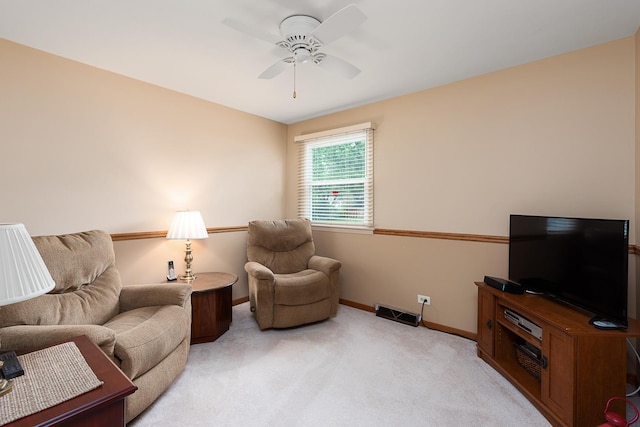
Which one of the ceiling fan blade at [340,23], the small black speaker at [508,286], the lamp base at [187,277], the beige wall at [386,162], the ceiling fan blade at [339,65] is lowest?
the lamp base at [187,277]

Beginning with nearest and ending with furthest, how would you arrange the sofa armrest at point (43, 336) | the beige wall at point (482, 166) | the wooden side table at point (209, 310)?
the sofa armrest at point (43, 336) < the beige wall at point (482, 166) < the wooden side table at point (209, 310)

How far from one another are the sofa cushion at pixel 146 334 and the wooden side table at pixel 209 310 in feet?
1.29

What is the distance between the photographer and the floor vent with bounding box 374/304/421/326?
9.75 ft

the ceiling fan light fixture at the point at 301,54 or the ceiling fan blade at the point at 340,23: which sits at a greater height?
the ceiling fan light fixture at the point at 301,54

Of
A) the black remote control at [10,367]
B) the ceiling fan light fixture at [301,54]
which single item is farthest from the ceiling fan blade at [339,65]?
the black remote control at [10,367]

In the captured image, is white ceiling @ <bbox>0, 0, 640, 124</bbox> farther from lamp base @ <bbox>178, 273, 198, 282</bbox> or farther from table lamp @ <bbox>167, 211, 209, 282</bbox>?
lamp base @ <bbox>178, 273, 198, 282</bbox>

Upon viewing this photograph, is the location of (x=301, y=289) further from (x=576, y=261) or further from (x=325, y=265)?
(x=576, y=261)

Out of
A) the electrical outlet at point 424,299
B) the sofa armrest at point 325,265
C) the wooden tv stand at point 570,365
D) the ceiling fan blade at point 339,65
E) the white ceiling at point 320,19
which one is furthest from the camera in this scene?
the sofa armrest at point 325,265

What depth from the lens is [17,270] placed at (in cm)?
96

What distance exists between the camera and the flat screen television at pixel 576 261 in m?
1.61

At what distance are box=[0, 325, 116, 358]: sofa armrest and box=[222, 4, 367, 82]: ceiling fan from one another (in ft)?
5.89

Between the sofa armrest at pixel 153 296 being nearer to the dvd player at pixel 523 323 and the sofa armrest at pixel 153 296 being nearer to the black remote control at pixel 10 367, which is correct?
the black remote control at pixel 10 367

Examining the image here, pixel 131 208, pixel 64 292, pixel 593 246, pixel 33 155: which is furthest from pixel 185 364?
pixel 593 246

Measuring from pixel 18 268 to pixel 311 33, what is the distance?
1.73 metres
